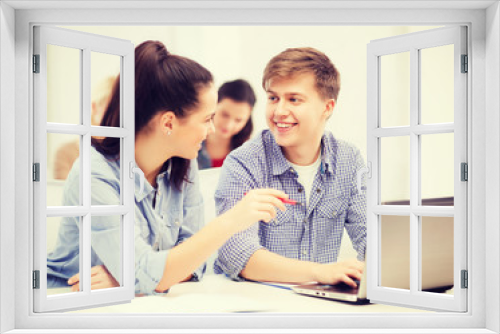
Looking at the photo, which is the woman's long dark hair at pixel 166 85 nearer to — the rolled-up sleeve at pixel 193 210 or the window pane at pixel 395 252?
the rolled-up sleeve at pixel 193 210

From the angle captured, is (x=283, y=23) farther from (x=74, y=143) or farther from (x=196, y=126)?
(x=74, y=143)

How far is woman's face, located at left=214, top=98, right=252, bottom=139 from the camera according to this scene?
13.6ft

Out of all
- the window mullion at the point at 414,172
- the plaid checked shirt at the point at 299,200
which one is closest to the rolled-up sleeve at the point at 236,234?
the plaid checked shirt at the point at 299,200

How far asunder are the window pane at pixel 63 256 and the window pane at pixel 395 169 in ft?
7.35

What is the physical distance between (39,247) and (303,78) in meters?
2.30

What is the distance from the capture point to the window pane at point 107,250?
3414 mm

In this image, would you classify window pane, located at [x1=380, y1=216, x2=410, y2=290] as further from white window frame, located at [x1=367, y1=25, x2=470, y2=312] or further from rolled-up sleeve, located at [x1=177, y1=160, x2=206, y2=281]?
rolled-up sleeve, located at [x1=177, y1=160, x2=206, y2=281]

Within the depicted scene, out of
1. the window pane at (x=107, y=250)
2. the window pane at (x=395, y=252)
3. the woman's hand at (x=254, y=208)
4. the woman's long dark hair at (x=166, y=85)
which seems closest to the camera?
the window pane at (x=107, y=250)

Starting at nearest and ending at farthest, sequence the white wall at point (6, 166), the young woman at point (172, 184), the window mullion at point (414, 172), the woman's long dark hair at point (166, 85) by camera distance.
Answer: the white wall at point (6, 166), the window mullion at point (414, 172), the young woman at point (172, 184), the woman's long dark hair at point (166, 85)

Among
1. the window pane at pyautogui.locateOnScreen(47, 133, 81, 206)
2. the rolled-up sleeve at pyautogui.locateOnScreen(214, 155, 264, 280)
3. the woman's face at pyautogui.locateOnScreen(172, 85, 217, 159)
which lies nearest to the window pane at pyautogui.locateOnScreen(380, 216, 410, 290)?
A: the rolled-up sleeve at pyautogui.locateOnScreen(214, 155, 264, 280)

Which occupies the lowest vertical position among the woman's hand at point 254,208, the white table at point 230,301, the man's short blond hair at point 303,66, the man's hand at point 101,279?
the white table at point 230,301

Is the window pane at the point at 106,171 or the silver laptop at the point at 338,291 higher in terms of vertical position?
the window pane at the point at 106,171

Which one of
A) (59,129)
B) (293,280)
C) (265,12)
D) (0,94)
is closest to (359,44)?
(265,12)

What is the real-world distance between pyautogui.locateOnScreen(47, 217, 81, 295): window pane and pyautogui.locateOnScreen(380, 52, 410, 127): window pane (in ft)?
7.63
